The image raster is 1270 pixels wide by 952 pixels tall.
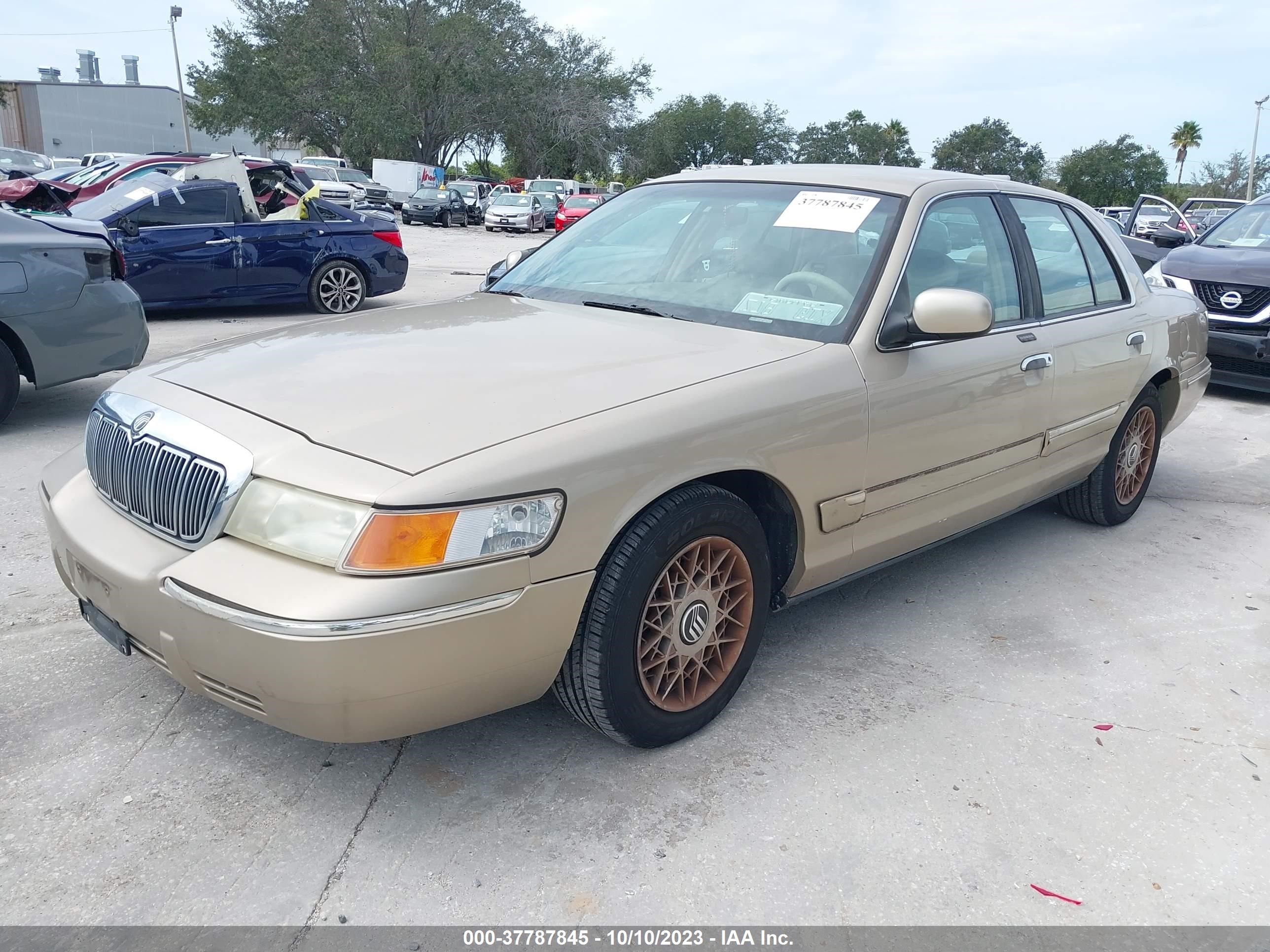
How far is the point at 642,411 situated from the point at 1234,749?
2.12 metres

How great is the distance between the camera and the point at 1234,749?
10.0 feet

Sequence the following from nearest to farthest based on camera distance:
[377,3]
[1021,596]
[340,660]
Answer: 1. [340,660]
2. [1021,596]
3. [377,3]

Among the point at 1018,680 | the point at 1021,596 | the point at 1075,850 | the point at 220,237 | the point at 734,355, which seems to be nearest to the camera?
the point at 1075,850

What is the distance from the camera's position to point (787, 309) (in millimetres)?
3262

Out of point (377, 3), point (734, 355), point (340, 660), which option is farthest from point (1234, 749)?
point (377, 3)

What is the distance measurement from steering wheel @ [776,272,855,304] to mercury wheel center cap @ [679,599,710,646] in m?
1.13

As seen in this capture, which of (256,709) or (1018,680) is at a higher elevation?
(256,709)

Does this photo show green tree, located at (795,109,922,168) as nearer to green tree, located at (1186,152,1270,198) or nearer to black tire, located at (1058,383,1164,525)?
green tree, located at (1186,152,1270,198)

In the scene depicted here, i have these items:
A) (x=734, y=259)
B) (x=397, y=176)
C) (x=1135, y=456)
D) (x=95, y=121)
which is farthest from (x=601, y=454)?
(x=95, y=121)

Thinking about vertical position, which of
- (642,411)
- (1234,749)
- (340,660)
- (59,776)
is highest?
(642,411)

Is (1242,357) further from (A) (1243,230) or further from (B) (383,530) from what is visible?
(B) (383,530)

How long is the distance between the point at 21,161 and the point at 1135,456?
115ft

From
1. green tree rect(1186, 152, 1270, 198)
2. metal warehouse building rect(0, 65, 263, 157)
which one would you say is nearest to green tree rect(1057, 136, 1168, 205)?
green tree rect(1186, 152, 1270, 198)

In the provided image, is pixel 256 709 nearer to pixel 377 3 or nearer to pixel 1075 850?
pixel 1075 850
